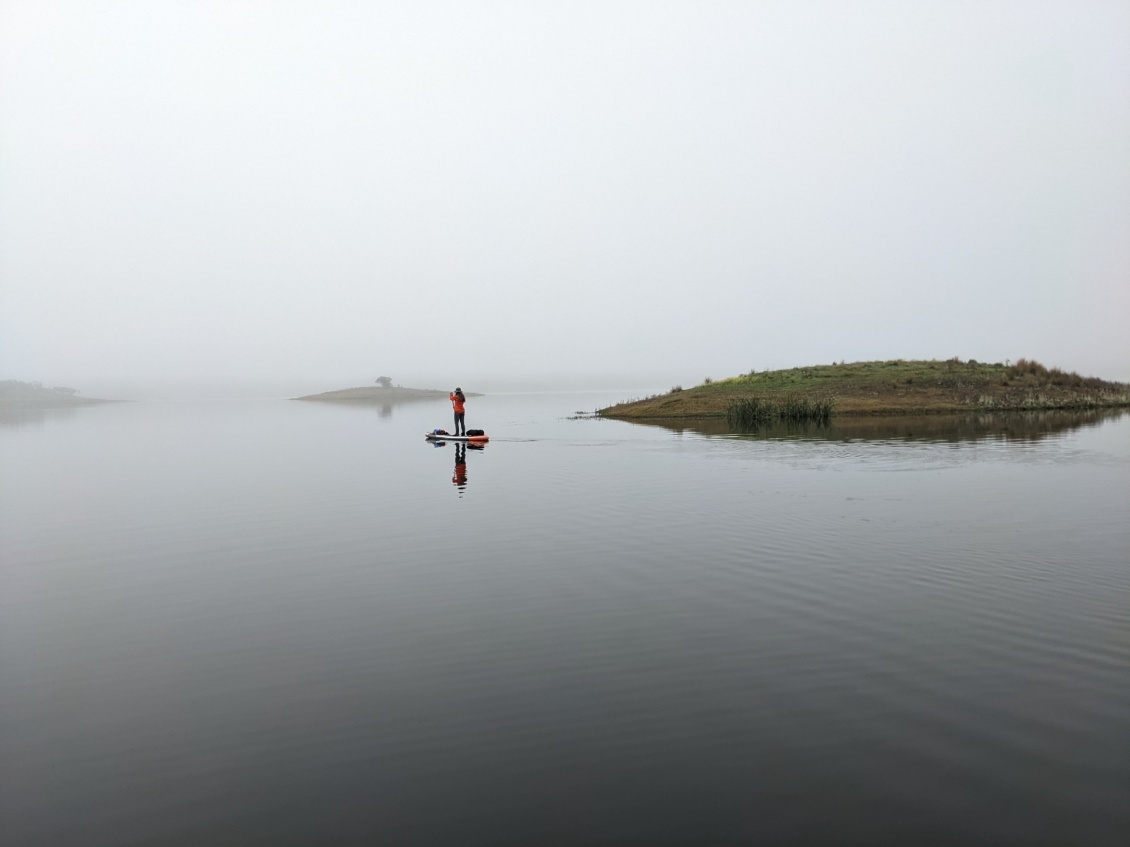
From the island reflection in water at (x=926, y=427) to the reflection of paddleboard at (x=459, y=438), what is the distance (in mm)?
14834

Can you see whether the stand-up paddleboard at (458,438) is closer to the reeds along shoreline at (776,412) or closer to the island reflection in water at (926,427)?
the island reflection in water at (926,427)

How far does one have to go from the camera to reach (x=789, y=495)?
927 inches

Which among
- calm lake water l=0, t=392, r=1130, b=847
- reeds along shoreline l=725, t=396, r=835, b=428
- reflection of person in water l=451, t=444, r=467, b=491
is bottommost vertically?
calm lake water l=0, t=392, r=1130, b=847

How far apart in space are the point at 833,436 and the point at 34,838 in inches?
1739

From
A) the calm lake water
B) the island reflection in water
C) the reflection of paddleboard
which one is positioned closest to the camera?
the calm lake water

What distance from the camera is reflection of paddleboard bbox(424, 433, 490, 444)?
48.8 metres

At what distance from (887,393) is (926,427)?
20.0 meters

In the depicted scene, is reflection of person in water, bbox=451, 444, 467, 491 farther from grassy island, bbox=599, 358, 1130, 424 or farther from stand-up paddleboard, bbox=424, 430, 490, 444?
grassy island, bbox=599, 358, 1130, 424

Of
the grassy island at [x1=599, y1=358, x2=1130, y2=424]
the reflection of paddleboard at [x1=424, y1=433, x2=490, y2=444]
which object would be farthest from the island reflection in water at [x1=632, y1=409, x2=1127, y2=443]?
the reflection of paddleboard at [x1=424, y1=433, x2=490, y2=444]

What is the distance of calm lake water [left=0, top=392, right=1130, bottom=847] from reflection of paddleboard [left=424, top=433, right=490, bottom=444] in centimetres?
2586

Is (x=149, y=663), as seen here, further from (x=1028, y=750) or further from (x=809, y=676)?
(x=1028, y=750)

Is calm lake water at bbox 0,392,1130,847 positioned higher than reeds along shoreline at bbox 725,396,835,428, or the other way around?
reeds along shoreline at bbox 725,396,835,428

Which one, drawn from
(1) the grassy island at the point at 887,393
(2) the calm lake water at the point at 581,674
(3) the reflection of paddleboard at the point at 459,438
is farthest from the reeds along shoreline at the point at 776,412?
(2) the calm lake water at the point at 581,674

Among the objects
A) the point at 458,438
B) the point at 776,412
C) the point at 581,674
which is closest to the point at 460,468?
the point at 458,438
